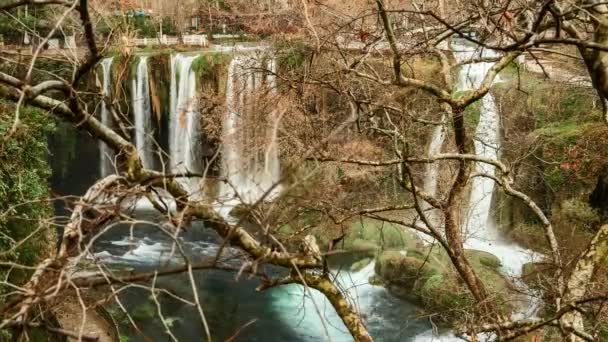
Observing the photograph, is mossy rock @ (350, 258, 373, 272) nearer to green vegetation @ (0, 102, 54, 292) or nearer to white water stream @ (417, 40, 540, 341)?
white water stream @ (417, 40, 540, 341)

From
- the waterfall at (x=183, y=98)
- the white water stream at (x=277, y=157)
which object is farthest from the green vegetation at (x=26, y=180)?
the waterfall at (x=183, y=98)

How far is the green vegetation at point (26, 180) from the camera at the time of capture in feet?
27.4

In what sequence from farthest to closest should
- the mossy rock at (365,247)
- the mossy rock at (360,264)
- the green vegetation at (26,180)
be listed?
the mossy rock at (365,247)
the mossy rock at (360,264)
the green vegetation at (26,180)

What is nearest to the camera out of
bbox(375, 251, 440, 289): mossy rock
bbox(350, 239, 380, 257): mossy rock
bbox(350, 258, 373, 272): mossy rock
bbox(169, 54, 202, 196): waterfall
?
bbox(375, 251, 440, 289): mossy rock

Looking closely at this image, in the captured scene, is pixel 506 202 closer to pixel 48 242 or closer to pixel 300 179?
pixel 48 242

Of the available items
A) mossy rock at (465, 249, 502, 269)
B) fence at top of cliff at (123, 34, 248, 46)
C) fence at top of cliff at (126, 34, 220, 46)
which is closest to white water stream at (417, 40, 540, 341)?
mossy rock at (465, 249, 502, 269)

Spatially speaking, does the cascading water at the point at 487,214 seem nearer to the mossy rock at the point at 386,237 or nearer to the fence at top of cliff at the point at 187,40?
the mossy rock at the point at 386,237

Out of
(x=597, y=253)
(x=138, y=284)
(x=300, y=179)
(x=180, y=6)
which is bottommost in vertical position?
(x=597, y=253)

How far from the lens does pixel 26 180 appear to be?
8.97 meters

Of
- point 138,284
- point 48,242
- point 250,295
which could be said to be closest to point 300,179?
point 138,284

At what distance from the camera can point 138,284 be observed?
187 cm

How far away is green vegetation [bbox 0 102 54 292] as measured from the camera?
835 centimetres

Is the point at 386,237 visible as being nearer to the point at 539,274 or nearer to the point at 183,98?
the point at 183,98

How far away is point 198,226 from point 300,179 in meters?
15.5
